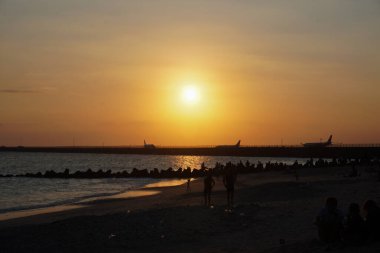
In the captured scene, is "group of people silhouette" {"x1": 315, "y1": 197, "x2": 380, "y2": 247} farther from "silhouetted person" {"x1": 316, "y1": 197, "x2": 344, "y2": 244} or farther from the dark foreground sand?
the dark foreground sand

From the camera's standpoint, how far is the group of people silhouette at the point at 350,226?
10.5 metres

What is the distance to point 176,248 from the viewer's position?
44.2ft

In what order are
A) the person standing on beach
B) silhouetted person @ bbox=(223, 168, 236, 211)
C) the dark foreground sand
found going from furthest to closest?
silhouetted person @ bbox=(223, 168, 236, 211)
the dark foreground sand
the person standing on beach

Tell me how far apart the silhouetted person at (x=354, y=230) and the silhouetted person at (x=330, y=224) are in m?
0.19

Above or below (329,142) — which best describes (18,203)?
below

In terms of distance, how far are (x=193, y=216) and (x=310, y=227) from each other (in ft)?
14.1

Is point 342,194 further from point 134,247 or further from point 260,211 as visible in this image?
point 134,247

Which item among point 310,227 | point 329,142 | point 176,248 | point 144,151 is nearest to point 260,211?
point 310,227

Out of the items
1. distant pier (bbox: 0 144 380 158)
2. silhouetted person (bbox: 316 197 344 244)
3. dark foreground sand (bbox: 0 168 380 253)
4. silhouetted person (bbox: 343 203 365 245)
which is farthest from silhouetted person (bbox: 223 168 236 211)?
distant pier (bbox: 0 144 380 158)

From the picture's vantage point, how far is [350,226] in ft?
35.0

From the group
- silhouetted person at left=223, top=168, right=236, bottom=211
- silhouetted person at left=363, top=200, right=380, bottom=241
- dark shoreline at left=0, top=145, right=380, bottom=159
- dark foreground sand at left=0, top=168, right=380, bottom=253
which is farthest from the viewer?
dark shoreline at left=0, top=145, right=380, bottom=159

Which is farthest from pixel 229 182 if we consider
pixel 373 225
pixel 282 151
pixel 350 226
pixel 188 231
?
pixel 282 151

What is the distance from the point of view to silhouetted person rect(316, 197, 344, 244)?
10.8 meters

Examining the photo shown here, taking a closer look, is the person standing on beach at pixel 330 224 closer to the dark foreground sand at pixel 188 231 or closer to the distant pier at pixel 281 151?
the dark foreground sand at pixel 188 231
